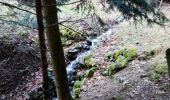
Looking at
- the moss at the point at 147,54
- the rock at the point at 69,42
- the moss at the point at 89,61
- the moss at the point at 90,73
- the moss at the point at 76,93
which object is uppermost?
the rock at the point at 69,42

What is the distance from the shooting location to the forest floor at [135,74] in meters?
8.23

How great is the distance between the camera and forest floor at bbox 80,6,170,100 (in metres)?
8.23

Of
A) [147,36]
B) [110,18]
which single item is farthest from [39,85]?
[110,18]

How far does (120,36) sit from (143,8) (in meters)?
5.85

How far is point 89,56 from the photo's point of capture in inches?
486

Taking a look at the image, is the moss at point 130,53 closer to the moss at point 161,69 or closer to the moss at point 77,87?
the moss at point 161,69

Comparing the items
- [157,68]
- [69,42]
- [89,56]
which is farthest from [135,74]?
[69,42]

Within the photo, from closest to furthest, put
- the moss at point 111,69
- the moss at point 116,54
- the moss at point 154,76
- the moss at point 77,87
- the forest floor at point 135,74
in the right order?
the forest floor at point 135,74 < the moss at point 154,76 < the moss at point 77,87 < the moss at point 111,69 < the moss at point 116,54

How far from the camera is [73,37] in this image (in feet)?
49.3

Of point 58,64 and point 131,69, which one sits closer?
point 58,64

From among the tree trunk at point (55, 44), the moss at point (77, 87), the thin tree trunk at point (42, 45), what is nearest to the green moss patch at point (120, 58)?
the moss at point (77, 87)

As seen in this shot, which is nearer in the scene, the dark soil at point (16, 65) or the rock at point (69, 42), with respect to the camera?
the dark soil at point (16, 65)

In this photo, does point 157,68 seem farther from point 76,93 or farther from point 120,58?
point 76,93

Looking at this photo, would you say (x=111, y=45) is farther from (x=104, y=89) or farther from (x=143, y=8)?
(x=143, y=8)
